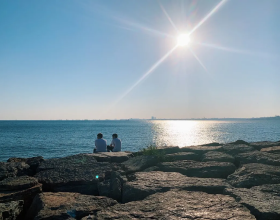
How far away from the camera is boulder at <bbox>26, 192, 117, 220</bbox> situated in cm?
329

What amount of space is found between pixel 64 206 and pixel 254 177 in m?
3.69

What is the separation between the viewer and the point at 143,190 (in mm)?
4090

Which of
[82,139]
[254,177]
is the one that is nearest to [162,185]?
[254,177]

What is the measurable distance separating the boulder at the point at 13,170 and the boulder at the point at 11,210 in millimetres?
1872

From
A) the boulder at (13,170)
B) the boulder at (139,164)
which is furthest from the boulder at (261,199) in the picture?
the boulder at (13,170)

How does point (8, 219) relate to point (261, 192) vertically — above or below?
below

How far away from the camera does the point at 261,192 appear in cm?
392

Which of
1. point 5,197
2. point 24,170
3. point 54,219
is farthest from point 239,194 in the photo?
point 24,170

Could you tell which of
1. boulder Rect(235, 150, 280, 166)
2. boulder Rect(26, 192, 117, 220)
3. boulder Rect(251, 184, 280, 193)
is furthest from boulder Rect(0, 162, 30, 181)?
boulder Rect(235, 150, 280, 166)

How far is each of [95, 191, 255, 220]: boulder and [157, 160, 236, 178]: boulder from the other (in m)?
1.50

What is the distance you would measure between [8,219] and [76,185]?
5.06 ft

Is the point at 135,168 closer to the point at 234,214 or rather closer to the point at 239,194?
the point at 239,194

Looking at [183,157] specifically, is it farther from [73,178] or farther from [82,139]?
[82,139]

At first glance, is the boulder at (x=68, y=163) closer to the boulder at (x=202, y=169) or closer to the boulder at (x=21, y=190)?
the boulder at (x=21, y=190)
